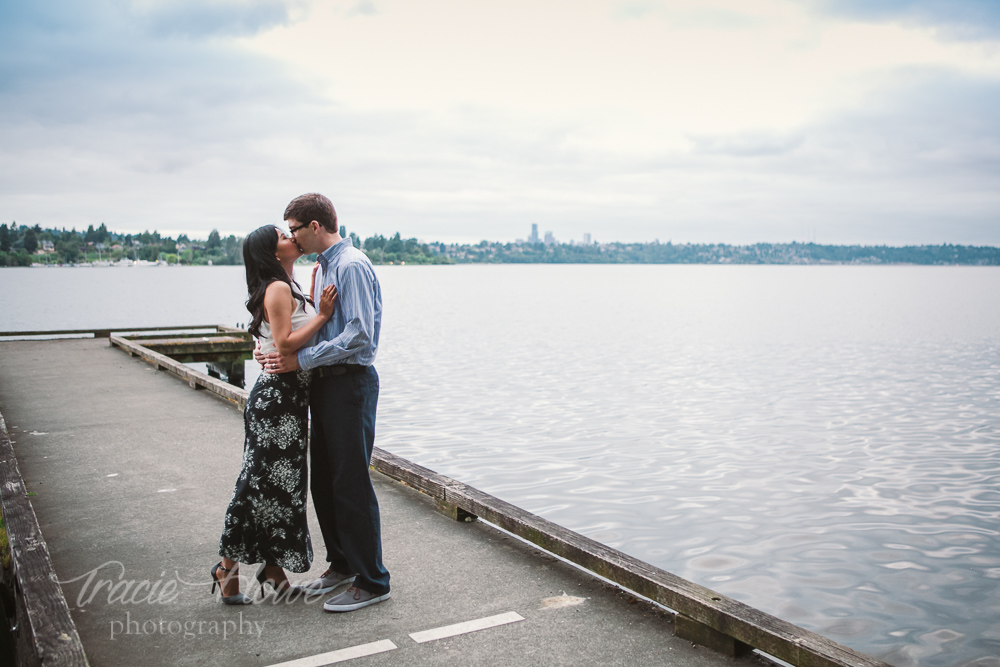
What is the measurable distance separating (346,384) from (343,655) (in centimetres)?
133

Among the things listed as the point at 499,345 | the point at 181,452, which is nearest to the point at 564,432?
the point at 181,452

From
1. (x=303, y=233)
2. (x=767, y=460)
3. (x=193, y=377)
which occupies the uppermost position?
(x=303, y=233)

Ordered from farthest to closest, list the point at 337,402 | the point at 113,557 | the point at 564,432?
the point at 564,432 < the point at 113,557 < the point at 337,402

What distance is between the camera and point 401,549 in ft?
16.9

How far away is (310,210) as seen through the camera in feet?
13.4

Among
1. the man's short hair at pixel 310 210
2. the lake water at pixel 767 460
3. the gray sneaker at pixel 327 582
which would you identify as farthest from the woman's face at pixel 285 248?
the lake water at pixel 767 460

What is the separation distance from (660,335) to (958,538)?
27.4 meters

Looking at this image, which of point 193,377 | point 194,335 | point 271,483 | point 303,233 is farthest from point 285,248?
point 194,335

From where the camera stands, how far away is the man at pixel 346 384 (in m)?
4.01

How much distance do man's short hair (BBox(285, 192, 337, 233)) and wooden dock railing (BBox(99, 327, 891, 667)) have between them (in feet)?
7.69

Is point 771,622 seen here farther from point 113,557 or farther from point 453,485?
point 113,557

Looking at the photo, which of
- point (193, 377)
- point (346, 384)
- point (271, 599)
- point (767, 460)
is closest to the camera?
point (346, 384)

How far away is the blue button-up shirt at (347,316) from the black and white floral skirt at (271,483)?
0.29 m

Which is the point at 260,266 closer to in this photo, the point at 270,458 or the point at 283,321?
the point at 283,321
